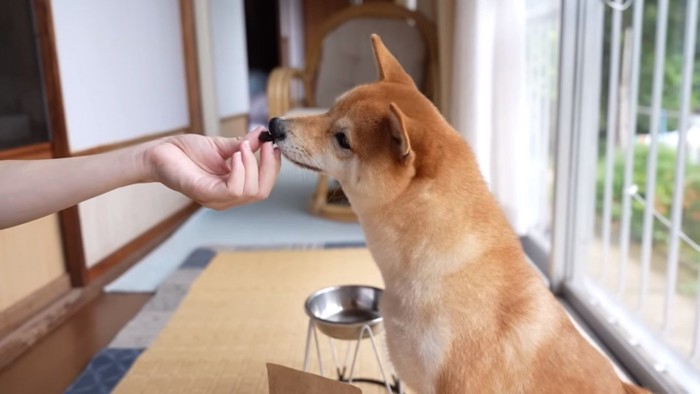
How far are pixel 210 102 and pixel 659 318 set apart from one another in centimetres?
264

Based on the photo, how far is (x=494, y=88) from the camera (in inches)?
75.9

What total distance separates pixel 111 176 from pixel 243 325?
2.74 feet

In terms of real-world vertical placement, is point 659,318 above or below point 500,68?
below

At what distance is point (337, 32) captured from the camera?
3.11m

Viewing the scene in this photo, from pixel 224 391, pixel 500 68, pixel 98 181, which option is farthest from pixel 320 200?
pixel 98 181

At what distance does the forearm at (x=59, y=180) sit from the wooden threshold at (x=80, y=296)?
80cm

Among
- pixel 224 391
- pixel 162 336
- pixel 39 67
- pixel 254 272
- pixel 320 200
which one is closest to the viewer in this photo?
pixel 224 391

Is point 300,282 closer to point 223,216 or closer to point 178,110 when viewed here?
point 223,216

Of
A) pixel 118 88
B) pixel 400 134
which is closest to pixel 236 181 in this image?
pixel 400 134

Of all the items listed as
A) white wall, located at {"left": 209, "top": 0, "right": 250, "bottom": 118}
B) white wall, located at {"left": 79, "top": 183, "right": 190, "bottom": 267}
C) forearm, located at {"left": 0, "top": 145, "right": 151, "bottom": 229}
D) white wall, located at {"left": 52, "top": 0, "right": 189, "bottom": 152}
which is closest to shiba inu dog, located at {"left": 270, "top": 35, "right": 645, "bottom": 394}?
forearm, located at {"left": 0, "top": 145, "right": 151, "bottom": 229}

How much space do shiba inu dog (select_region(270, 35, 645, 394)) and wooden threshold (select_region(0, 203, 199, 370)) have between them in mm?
1107

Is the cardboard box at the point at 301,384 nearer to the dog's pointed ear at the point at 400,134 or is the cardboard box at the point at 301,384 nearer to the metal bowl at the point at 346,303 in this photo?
the metal bowl at the point at 346,303

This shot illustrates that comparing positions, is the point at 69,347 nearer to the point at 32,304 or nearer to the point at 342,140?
the point at 32,304

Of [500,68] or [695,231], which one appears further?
[500,68]
